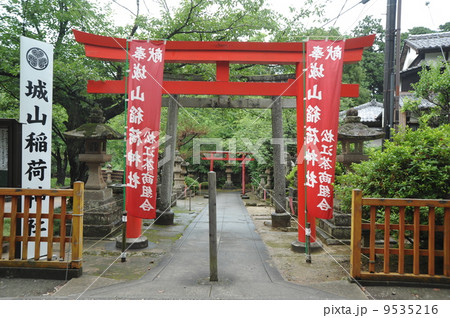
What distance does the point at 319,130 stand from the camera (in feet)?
17.1

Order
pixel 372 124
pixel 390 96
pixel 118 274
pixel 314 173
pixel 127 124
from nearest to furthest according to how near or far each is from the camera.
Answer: pixel 118 274 < pixel 314 173 < pixel 127 124 < pixel 390 96 < pixel 372 124

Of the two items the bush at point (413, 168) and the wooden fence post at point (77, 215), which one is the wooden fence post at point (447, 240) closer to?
the bush at point (413, 168)

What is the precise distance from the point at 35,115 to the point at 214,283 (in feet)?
13.5

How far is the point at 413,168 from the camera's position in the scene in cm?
444

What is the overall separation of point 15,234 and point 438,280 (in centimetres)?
625

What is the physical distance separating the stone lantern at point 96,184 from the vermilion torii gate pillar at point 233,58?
A: 137 cm

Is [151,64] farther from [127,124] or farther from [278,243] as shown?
[278,243]

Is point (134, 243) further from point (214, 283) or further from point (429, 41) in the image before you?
point (429, 41)

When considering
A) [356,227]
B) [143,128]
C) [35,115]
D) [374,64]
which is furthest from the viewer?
[374,64]

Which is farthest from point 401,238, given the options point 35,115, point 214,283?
point 35,115

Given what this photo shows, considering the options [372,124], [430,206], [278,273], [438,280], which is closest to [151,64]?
[278,273]

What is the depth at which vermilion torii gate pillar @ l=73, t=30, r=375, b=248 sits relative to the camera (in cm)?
645

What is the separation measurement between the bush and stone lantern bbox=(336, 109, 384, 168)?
225cm

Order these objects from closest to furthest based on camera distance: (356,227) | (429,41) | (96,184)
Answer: (356,227), (96,184), (429,41)
